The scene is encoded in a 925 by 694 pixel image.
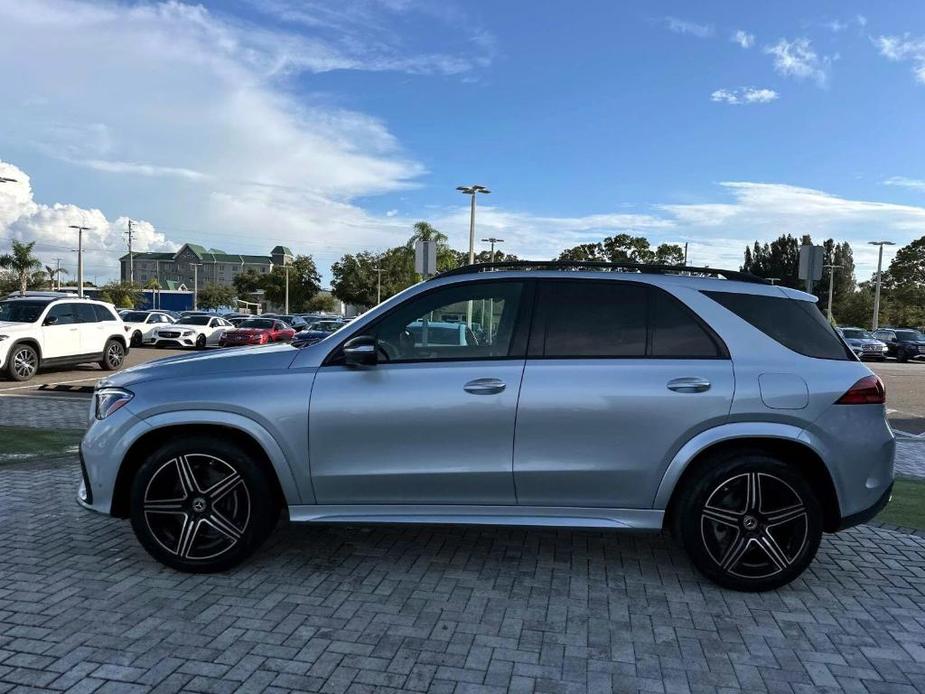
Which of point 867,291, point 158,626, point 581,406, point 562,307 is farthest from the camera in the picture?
point 867,291

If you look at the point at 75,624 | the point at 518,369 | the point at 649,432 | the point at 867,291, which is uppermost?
the point at 867,291

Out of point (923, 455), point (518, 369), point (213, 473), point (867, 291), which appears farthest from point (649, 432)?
point (867, 291)

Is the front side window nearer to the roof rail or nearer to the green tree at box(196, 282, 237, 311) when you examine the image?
the roof rail

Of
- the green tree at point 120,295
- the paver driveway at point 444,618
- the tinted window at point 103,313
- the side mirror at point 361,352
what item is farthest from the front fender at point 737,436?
the green tree at point 120,295

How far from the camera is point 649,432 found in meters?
3.64

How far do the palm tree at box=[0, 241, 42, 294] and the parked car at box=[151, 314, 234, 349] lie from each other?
41.5 metres

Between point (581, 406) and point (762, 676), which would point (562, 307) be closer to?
point (581, 406)

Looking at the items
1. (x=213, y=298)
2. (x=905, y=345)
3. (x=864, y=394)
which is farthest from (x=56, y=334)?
(x=213, y=298)

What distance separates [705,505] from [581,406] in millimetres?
887

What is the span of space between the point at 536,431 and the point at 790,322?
1605 millimetres

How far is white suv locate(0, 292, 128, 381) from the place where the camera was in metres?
13.7

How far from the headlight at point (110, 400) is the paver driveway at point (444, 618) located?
94 cm

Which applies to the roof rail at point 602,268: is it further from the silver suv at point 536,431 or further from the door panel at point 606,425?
the door panel at point 606,425

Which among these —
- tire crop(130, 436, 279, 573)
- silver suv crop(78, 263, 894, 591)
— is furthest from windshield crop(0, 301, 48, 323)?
tire crop(130, 436, 279, 573)
